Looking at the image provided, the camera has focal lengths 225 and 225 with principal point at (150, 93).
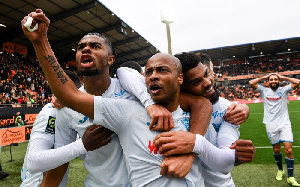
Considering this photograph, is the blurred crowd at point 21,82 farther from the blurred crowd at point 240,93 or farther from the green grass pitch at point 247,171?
the blurred crowd at point 240,93

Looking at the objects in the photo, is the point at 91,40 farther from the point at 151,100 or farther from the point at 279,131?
the point at 279,131

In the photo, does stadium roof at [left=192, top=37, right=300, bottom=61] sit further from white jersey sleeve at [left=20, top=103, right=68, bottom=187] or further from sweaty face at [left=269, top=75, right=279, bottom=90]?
white jersey sleeve at [left=20, top=103, right=68, bottom=187]

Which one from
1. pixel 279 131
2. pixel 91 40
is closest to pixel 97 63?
pixel 91 40

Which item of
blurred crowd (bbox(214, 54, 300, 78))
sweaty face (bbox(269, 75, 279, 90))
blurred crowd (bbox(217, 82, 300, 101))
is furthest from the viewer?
blurred crowd (bbox(214, 54, 300, 78))

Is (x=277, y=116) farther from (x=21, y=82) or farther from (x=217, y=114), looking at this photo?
(x=21, y=82)

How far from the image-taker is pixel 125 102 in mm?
1604

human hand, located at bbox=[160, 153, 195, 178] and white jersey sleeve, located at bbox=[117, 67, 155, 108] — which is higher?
white jersey sleeve, located at bbox=[117, 67, 155, 108]

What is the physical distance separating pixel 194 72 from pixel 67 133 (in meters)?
1.26

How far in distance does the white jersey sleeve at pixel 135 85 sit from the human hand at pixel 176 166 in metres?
0.40

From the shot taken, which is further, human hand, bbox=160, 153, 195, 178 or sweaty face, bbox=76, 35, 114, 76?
sweaty face, bbox=76, 35, 114, 76

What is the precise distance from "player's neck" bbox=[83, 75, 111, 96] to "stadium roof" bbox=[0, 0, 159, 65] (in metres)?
15.2

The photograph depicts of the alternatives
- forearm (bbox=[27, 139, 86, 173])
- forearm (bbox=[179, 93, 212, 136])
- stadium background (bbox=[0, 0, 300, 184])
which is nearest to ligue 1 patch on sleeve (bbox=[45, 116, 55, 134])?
forearm (bbox=[27, 139, 86, 173])

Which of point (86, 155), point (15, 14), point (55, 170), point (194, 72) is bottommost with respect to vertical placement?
point (55, 170)

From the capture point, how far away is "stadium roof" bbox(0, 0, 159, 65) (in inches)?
604
